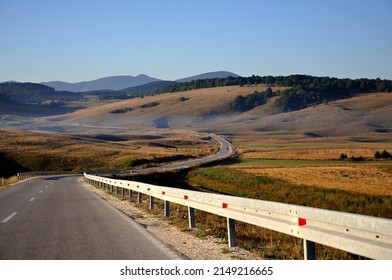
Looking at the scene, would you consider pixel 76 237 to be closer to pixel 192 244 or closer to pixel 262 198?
pixel 192 244

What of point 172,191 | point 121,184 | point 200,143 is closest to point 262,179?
point 121,184

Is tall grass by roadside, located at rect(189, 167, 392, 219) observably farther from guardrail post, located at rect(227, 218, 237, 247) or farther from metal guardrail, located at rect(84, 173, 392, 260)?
metal guardrail, located at rect(84, 173, 392, 260)

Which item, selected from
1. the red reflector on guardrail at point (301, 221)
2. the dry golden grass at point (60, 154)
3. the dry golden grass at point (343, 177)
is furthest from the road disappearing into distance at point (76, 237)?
the dry golden grass at point (60, 154)

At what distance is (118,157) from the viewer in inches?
3300

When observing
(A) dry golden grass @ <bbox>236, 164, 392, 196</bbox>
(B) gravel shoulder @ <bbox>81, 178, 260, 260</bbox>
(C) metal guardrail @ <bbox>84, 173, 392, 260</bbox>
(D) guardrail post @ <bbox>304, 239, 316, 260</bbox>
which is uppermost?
(C) metal guardrail @ <bbox>84, 173, 392, 260</bbox>

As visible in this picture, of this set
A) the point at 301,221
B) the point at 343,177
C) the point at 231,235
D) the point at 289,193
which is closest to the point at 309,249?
the point at 301,221

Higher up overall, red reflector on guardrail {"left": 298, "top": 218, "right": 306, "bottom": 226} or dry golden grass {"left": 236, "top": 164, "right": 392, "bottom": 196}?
red reflector on guardrail {"left": 298, "top": 218, "right": 306, "bottom": 226}

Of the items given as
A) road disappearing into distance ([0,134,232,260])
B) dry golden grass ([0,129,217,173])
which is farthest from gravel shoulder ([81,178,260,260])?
dry golden grass ([0,129,217,173])

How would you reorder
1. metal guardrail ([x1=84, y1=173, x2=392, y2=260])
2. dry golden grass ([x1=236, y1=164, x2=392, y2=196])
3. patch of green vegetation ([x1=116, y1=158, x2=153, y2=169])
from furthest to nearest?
patch of green vegetation ([x1=116, y1=158, x2=153, y2=169]), dry golden grass ([x1=236, y1=164, x2=392, y2=196]), metal guardrail ([x1=84, y1=173, x2=392, y2=260])

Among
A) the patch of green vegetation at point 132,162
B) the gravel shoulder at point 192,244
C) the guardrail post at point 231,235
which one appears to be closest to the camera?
the gravel shoulder at point 192,244

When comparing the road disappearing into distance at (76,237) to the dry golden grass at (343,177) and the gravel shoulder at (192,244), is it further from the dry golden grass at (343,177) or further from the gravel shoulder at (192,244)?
the dry golden grass at (343,177)
